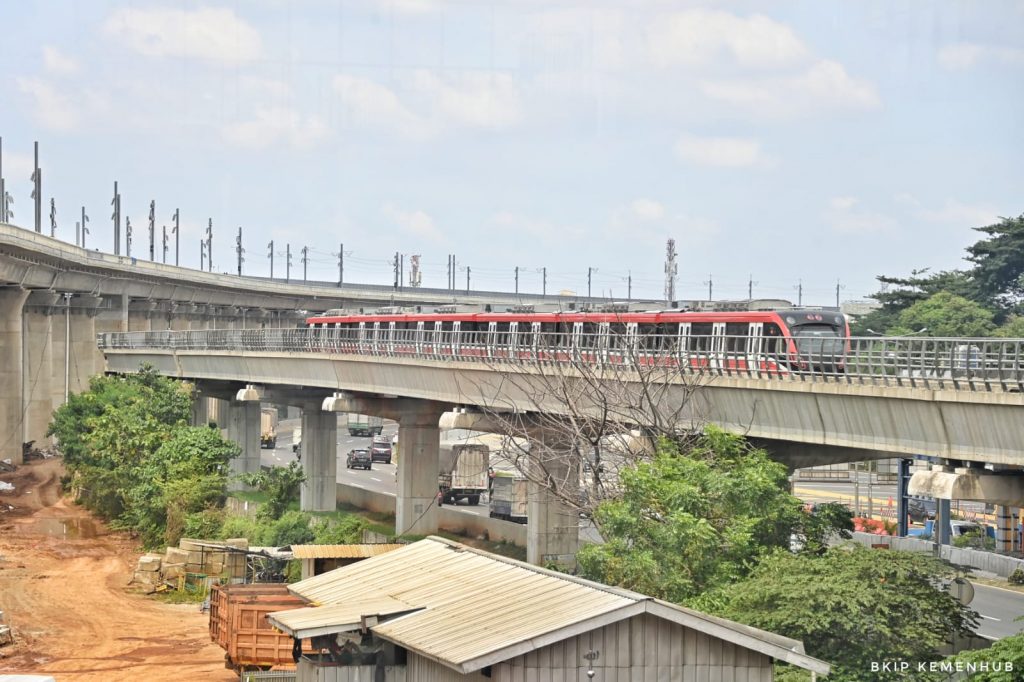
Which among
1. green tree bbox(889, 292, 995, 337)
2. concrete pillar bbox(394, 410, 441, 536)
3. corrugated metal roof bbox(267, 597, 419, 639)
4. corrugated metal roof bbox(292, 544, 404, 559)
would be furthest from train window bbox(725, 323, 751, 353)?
green tree bbox(889, 292, 995, 337)

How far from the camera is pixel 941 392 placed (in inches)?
1072

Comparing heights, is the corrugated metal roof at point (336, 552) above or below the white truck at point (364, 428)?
above

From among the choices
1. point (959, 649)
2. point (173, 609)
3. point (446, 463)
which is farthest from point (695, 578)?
point (446, 463)

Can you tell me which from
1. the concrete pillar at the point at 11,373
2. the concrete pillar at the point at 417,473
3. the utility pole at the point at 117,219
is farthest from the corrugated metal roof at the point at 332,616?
the utility pole at the point at 117,219

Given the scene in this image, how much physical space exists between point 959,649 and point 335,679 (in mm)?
13013

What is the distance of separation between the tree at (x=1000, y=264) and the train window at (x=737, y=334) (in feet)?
202

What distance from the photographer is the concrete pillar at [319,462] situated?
224 ft

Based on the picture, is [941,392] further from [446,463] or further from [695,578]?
[446,463]

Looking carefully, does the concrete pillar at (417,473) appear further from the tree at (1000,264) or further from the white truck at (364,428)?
the white truck at (364,428)

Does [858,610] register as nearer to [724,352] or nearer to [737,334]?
[724,352]

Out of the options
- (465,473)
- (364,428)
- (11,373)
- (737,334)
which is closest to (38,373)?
(11,373)

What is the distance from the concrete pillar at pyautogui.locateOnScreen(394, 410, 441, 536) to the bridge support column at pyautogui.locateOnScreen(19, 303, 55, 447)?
40.6 metres

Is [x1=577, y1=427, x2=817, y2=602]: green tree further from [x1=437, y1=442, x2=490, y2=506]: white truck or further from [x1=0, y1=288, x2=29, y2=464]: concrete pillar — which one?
[x1=0, y1=288, x2=29, y2=464]: concrete pillar

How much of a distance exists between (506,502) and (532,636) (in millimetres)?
48236
